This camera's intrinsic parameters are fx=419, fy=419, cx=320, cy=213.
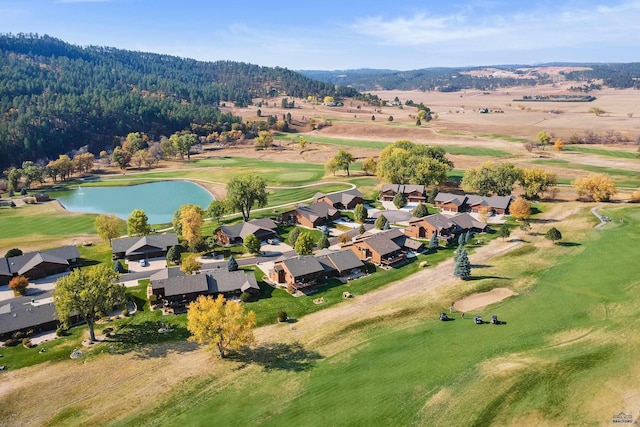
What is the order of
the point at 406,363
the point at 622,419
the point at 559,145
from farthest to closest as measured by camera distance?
the point at 559,145 < the point at 406,363 < the point at 622,419

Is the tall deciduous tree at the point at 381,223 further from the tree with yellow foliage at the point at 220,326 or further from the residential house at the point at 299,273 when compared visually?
the tree with yellow foliage at the point at 220,326

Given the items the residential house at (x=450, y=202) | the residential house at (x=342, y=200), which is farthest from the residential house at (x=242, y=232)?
the residential house at (x=450, y=202)

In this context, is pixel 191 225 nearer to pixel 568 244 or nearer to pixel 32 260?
pixel 32 260

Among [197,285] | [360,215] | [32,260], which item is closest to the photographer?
[197,285]

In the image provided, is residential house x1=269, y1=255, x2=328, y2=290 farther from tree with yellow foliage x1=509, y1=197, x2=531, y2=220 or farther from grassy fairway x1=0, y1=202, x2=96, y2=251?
grassy fairway x1=0, y1=202, x2=96, y2=251

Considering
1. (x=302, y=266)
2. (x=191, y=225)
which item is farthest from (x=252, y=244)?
(x=302, y=266)

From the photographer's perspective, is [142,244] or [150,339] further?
[142,244]

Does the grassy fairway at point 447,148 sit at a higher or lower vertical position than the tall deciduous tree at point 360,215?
higher

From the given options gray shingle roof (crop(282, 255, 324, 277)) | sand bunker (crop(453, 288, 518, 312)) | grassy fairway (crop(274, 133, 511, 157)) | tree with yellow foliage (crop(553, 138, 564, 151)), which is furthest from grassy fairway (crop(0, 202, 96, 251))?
tree with yellow foliage (crop(553, 138, 564, 151))
